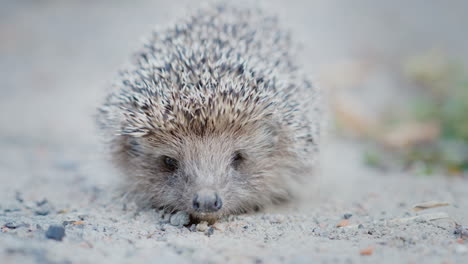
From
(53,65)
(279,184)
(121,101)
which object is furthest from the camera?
(53,65)

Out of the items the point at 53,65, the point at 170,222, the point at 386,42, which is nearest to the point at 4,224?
the point at 170,222

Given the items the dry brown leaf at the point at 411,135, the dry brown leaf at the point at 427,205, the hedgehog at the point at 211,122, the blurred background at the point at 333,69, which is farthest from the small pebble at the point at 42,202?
the dry brown leaf at the point at 411,135

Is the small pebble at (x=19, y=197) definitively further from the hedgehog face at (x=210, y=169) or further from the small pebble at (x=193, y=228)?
the small pebble at (x=193, y=228)

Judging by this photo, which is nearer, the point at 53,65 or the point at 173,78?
the point at 173,78

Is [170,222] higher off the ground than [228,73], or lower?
lower

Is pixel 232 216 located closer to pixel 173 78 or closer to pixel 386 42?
pixel 173 78
